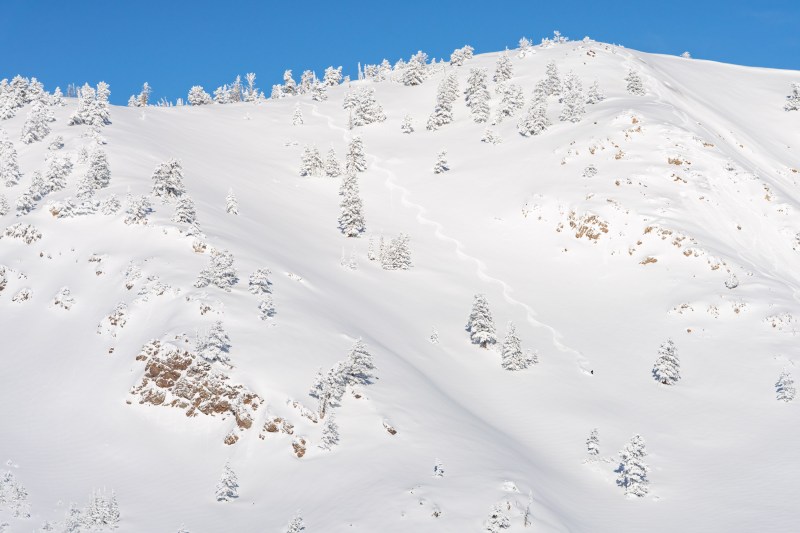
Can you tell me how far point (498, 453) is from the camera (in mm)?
27953

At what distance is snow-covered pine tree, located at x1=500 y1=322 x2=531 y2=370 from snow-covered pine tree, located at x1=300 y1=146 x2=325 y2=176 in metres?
38.4

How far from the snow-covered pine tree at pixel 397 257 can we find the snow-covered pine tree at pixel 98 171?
2131 cm

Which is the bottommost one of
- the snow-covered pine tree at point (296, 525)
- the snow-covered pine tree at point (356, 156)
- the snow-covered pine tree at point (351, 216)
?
the snow-covered pine tree at point (296, 525)

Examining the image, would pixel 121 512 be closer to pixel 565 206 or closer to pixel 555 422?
pixel 555 422

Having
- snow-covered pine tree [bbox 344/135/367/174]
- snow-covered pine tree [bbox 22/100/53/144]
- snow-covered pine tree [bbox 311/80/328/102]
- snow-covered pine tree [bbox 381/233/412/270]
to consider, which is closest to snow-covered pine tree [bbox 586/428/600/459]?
snow-covered pine tree [bbox 381/233/412/270]

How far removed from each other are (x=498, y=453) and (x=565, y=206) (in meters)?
35.7

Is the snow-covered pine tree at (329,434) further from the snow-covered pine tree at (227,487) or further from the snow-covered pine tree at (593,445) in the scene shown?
the snow-covered pine tree at (593,445)

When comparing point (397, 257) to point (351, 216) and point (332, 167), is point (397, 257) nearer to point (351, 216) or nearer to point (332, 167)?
point (351, 216)

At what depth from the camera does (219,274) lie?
35531mm

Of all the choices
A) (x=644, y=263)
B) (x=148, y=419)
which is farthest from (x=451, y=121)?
(x=148, y=419)

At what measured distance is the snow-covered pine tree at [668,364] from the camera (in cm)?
3762

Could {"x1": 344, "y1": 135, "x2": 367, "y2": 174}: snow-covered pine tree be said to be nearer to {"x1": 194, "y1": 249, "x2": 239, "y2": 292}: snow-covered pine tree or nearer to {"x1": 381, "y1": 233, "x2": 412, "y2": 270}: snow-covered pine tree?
{"x1": 381, "y1": 233, "x2": 412, "y2": 270}: snow-covered pine tree

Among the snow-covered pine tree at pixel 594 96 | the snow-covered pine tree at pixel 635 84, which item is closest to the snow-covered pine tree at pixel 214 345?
the snow-covered pine tree at pixel 594 96

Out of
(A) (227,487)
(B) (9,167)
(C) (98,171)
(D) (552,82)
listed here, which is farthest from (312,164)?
(A) (227,487)
